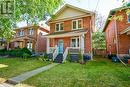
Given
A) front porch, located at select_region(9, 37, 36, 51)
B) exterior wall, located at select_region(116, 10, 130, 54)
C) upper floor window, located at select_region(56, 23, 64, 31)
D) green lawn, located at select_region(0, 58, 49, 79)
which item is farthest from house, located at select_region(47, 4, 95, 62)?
front porch, located at select_region(9, 37, 36, 51)

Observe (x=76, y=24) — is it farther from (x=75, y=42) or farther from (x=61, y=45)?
(x=61, y=45)

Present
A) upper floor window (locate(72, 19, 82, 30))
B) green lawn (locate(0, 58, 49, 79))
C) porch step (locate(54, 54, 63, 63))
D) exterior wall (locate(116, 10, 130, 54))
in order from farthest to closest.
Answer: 1. upper floor window (locate(72, 19, 82, 30))
2. porch step (locate(54, 54, 63, 63))
3. exterior wall (locate(116, 10, 130, 54))
4. green lawn (locate(0, 58, 49, 79))

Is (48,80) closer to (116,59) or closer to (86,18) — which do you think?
(116,59)

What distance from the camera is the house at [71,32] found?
19234 mm

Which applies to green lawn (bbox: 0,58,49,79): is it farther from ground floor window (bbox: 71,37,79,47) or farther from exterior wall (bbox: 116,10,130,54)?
exterior wall (bbox: 116,10,130,54)

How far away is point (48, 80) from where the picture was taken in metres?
9.27

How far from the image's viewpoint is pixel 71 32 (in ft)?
66.6

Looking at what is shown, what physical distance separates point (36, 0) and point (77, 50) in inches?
371

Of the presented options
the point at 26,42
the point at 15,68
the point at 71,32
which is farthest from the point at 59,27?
the point at 15,68

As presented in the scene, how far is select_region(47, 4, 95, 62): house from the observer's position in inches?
757

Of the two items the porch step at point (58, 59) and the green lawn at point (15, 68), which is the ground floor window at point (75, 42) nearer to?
the porch step at point (58, 59)

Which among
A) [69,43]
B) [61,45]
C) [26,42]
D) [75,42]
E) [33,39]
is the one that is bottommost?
[61,45]

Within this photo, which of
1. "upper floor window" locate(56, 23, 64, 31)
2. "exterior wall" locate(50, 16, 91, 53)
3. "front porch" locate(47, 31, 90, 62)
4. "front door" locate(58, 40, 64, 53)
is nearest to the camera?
"front porch" locate(47, 31, 90, 62)

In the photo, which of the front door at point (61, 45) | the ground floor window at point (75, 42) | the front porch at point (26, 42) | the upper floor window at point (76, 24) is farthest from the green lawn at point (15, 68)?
the front porch at point (26, 42)
